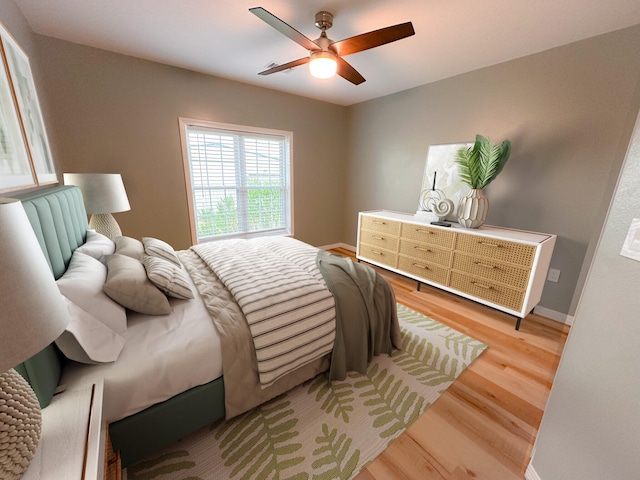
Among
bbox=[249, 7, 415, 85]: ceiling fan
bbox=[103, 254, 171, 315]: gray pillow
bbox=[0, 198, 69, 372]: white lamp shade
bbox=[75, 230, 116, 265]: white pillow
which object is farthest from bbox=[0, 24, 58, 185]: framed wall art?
bbox=[0, 198, 69, 372]: white lamp shade

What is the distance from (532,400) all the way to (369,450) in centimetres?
108

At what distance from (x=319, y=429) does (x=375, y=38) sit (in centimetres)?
226

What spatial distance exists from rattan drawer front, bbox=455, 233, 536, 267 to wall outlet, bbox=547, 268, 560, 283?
537 mm

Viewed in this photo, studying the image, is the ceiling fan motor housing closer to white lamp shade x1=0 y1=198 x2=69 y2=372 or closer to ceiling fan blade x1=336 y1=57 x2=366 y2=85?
ceiling fan blade x1=336 y1=57 x2=366 y2=85

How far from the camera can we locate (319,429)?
4.41 feet

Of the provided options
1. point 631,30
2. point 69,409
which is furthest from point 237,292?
point 631,30

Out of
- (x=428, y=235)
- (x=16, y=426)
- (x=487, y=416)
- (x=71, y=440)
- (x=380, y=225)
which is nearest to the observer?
(x=16, y=426)

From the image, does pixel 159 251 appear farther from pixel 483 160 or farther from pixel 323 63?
pixel 483 160

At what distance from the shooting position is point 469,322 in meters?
2.31

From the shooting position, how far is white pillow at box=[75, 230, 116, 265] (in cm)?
149

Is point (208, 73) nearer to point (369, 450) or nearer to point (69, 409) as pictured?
point (69, 409)

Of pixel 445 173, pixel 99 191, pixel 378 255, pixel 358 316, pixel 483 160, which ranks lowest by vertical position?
pixel 378 255

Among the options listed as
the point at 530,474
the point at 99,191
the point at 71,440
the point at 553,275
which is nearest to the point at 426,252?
the point at 553,275

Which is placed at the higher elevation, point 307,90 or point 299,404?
point 307,90
